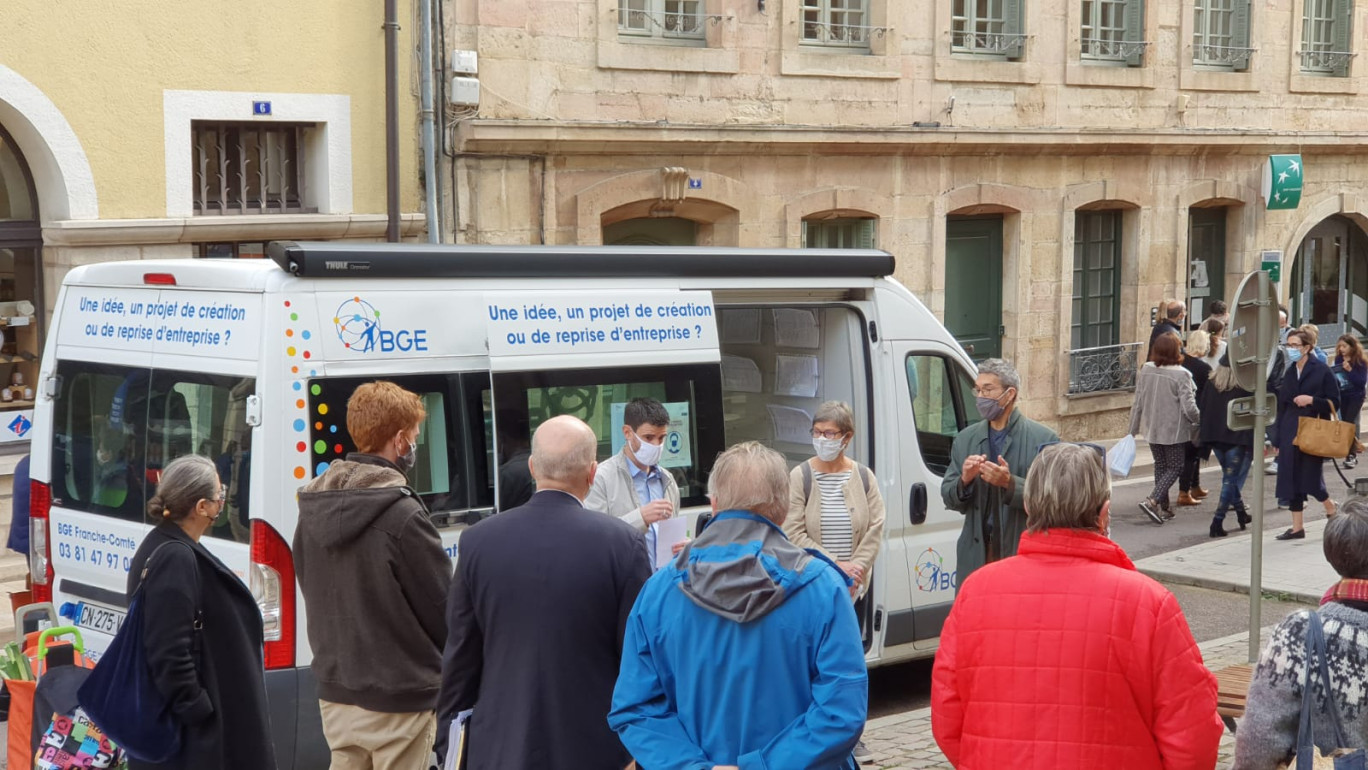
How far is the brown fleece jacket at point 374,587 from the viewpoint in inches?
204

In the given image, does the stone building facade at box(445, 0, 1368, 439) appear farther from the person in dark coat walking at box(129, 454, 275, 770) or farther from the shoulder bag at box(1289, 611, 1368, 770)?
the shoulder bag at box(1289, 611, 1368, 770)

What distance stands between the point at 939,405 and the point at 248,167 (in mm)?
7494

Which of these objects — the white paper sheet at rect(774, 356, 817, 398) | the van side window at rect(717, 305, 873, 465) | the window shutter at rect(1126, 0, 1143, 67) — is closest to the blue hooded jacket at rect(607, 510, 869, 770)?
the van side window at rect(717, 305, 873, 465)

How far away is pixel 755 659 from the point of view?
3.71 metres

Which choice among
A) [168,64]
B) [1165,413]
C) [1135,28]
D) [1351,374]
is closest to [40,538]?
[168,64]

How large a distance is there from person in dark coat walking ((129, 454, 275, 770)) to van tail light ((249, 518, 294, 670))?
95cm

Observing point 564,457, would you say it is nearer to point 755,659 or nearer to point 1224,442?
point 755,659

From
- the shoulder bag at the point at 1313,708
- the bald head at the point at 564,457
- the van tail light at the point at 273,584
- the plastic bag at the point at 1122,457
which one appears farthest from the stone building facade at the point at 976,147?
the shoulder bag at the point at 1313,708

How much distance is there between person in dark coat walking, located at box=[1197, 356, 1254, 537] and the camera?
13.7 metres

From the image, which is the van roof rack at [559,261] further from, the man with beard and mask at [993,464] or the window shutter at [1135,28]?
the window shutter at [1135,28]

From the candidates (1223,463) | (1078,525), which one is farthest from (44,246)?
(1078,525)

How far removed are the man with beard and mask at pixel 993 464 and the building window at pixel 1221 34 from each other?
1566cm

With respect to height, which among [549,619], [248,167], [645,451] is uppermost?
[248,167]

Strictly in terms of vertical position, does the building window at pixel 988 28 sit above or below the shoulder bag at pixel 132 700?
above
